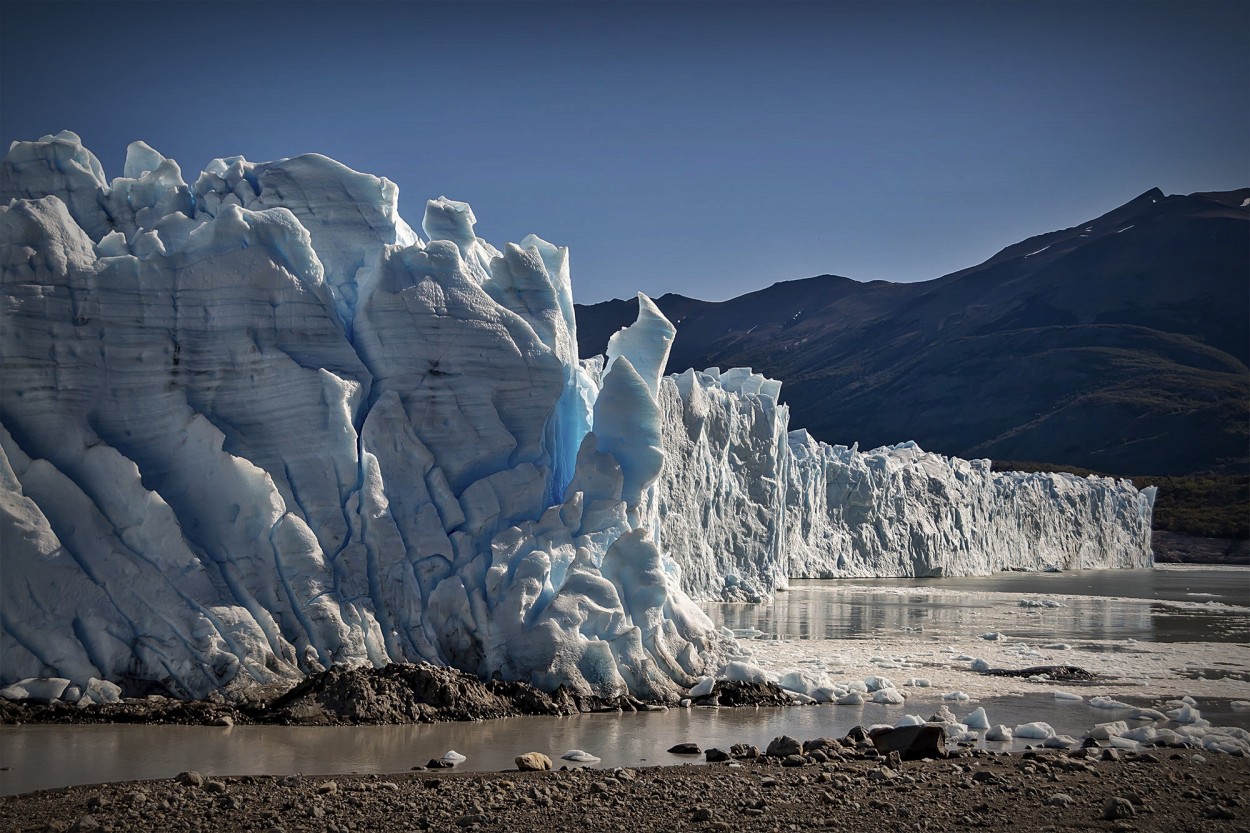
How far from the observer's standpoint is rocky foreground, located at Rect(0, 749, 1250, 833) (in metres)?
7.50

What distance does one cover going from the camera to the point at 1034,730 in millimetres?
11281

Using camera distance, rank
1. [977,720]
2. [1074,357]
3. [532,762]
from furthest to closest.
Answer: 1. [1074,357]
2. [977,720]
3. [532,762]

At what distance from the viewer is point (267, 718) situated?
10.5 m

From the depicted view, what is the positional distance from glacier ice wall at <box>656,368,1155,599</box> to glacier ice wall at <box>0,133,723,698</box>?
12662 mm

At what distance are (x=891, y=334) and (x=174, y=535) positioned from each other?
157 meters

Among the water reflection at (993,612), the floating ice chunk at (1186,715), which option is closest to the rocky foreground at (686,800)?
the floating ice chunk at (1186,715)

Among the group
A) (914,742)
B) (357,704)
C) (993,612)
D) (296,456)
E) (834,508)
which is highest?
(296,456)

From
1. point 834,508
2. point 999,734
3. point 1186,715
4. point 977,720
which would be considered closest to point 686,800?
point 999,734

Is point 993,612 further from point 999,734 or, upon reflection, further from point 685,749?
point 685,749

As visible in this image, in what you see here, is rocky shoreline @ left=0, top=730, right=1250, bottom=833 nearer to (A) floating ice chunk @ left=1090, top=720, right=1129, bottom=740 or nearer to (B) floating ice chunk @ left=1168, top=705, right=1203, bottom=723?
(A) floating ice chunk @ left=1090, top=720, right=1129, bottom=740

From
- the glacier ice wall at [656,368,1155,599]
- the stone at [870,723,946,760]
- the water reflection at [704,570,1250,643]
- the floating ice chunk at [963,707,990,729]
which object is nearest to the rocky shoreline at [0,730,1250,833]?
the stone at [870,723,946,760]

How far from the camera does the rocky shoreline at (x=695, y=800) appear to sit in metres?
7.50

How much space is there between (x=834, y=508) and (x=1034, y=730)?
31352 millimetres

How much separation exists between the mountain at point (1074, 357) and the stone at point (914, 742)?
92662 millimetres
